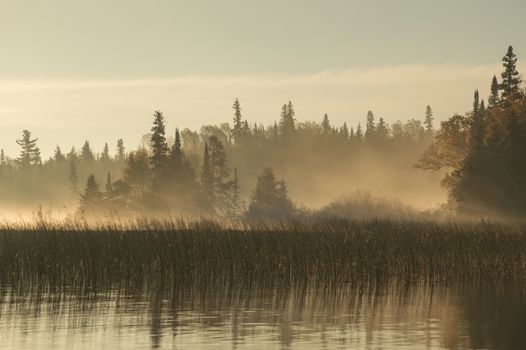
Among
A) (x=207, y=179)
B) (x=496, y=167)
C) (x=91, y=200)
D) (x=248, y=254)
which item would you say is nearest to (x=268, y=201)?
(x=207, y=179)

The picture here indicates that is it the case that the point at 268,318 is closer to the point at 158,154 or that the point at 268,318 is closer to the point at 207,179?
the point at 158,154

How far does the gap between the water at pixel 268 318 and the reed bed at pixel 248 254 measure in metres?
1.28

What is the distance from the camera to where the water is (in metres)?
18.1

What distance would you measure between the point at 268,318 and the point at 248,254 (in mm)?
8056

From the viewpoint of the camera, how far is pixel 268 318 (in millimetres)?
21453

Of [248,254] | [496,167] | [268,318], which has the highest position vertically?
[496,167]

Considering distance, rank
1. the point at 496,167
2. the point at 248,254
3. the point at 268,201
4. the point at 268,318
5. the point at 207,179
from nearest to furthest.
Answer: the point at 268,318 < the point at 248,254 < the point at 496,167 < the point at 268,201 < the point at 207,179

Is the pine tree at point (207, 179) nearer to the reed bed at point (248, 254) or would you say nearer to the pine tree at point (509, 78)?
the pine tree at point (509, 78)

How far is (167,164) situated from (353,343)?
304ft

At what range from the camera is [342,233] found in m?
30.5

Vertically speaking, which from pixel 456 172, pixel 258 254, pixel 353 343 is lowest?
pixel 353 343

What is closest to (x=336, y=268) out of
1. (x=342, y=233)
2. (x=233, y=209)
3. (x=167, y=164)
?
(x=342, y=233)

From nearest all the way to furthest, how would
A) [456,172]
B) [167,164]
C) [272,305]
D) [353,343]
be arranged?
[353,343] → [272,305] → [456,172] → [167,164]

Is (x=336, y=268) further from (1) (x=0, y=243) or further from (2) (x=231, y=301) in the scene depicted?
(1) (x=0, y=243)
